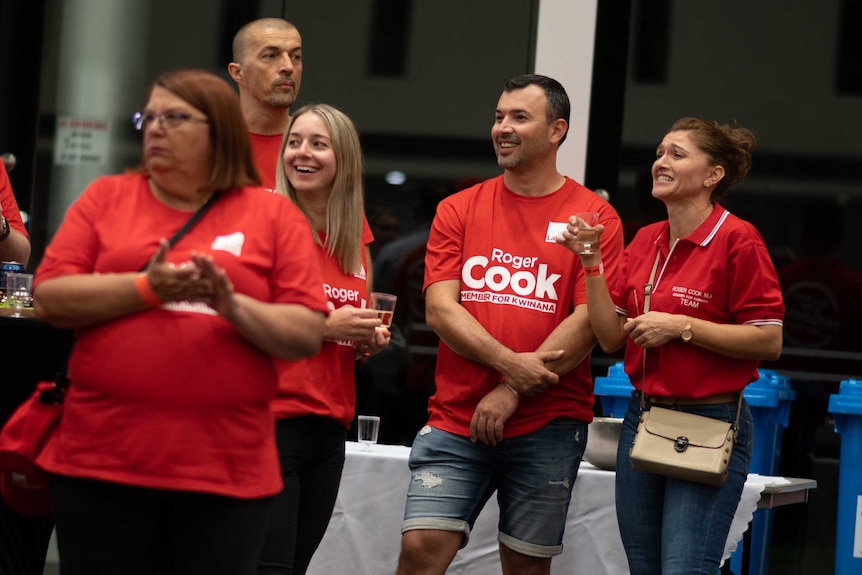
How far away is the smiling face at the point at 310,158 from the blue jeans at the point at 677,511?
45.2 inches

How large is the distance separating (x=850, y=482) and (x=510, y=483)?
65.7 inches

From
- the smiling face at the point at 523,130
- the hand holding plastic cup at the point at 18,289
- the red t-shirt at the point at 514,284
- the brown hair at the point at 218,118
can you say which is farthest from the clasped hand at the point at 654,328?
the hand holding plastic cup at the point at 18,289

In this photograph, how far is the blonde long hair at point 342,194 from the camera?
3281 millimetres

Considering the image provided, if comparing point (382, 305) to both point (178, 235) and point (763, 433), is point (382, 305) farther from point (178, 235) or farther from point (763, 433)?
point (763, 433)

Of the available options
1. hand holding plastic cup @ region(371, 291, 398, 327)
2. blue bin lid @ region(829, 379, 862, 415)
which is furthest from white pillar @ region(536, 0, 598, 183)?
hand holding plastic cup @ region(371, 291, 398, 327)

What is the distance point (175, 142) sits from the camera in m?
2.42

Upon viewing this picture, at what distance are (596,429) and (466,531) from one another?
0.67 m

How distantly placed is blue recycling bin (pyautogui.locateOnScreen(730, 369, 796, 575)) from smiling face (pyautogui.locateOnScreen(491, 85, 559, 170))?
153 cm

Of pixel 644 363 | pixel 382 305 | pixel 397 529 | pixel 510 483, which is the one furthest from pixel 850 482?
pixel 382 305

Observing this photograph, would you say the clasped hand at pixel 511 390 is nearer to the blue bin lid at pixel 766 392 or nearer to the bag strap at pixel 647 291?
the bag strap at pixel 647 291

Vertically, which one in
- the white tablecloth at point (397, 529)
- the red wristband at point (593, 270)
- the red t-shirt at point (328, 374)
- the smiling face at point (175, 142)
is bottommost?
the white tablecloth at point (397, 529)

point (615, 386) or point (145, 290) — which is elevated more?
point (145, 290)

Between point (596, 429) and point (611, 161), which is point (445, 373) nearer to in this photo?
point (596, 429)

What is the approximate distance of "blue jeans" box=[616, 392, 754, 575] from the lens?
334 centimetres
